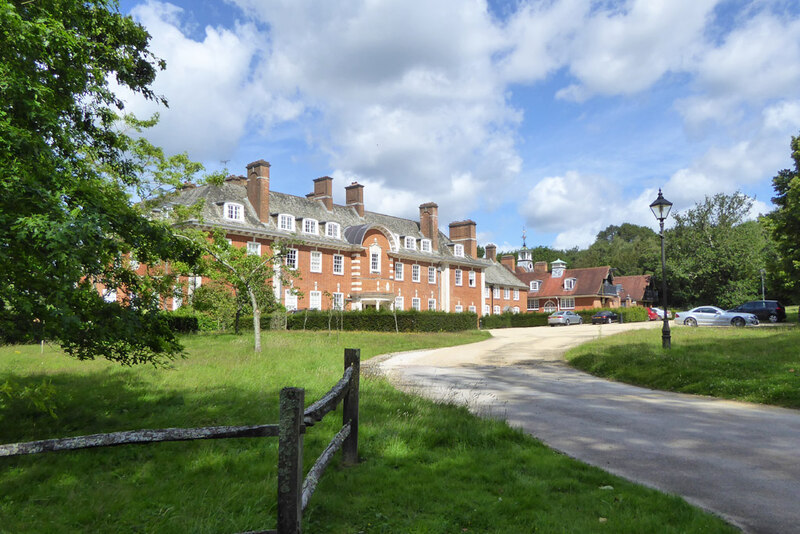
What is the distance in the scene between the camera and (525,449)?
22.1ft

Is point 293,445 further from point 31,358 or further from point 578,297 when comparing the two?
point 578,297

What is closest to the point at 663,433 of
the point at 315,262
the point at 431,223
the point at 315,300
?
the point at 315,300

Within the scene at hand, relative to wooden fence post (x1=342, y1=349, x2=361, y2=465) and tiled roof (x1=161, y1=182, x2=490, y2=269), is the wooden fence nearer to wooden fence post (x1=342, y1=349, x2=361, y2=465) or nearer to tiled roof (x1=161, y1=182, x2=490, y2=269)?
wooden fence post (x1=342, y1=349, x2=361, y2=465)

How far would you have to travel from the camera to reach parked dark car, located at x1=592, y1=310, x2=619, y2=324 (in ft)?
174

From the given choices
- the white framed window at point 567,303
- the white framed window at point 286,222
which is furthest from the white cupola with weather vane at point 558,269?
the white framed window at point 286,222

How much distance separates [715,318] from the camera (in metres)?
36.7

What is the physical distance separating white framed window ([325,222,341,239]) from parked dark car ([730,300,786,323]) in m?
31.0

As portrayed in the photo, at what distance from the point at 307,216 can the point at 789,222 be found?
34.0 metres

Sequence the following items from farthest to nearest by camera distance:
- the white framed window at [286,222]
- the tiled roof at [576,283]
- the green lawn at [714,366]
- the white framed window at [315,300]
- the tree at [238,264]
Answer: the tiled roof at [576,283], the white framed window at [315,300], the white framed window at [286,222], the tree at [238,264], the green lawn at [714,366]

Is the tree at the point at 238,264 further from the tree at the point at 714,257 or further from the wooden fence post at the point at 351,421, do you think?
the tree at the point at 714,257

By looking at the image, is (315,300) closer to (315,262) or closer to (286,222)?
(315,262)

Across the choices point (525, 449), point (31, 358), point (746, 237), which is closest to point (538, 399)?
point (525, 449)

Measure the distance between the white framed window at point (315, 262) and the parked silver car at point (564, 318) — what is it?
2383 cm

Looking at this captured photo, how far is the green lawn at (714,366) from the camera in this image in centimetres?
1179
